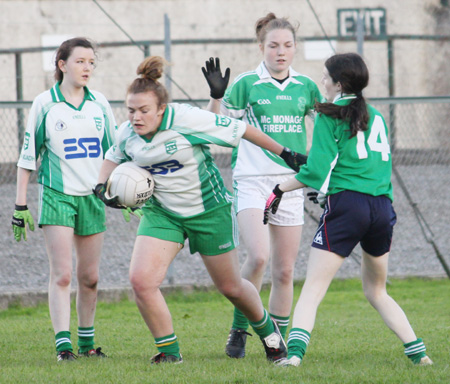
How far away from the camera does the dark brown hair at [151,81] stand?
493 cm

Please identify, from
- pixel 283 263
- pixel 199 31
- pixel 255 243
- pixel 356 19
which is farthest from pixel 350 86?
pixel 199 31

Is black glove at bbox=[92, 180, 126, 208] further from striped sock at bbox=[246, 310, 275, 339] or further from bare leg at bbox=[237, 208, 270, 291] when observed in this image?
striped sock at bbox=[246, 310, 275, 339]

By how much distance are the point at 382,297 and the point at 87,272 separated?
214cm

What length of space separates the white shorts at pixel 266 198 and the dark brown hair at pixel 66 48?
4.98 ft

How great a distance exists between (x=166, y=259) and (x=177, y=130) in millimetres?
815

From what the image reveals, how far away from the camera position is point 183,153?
4984 millimetres

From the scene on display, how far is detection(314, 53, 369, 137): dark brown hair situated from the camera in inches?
187

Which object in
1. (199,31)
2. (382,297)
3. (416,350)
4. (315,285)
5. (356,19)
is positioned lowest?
(416,350)

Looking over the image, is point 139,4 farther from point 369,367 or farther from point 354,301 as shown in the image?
point 369,367

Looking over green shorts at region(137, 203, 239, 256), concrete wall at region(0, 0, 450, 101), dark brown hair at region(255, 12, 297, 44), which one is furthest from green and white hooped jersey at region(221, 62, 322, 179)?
concrete wall at region(0, 0, 450, 101)

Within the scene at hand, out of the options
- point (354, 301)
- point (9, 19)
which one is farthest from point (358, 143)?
point (9, 19)

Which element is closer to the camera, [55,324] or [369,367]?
[369,367]

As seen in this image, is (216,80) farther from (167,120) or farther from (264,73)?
(167,120)

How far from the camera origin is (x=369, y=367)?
16.1 ft
